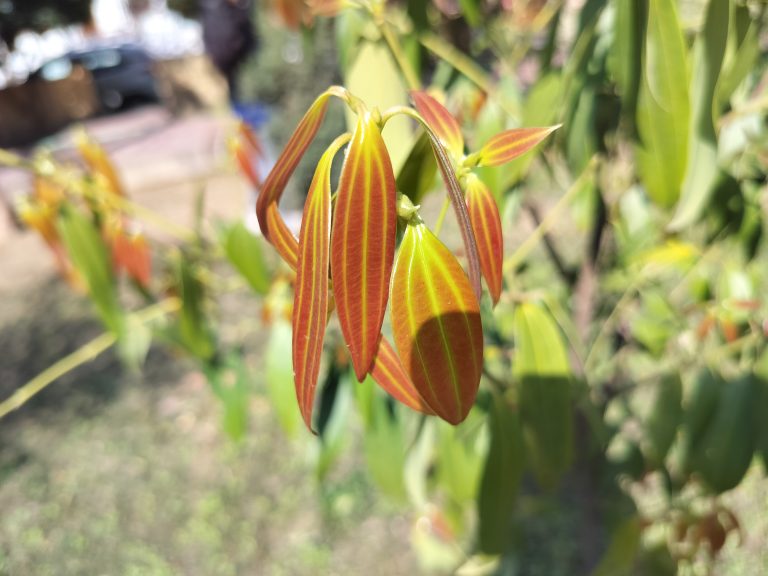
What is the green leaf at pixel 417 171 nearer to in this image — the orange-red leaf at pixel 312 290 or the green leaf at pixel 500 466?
the orange-red leaf at pixel 312 290

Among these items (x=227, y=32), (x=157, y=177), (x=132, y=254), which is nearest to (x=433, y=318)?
(x=132, y=254)

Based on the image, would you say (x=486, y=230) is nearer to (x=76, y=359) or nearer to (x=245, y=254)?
(x=245, y=254)

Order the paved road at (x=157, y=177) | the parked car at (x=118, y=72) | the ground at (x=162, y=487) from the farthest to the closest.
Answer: the parked car at (x=118, y=72) < the paved road at (x=157, y=177) < the ground at (x=162, y=487)

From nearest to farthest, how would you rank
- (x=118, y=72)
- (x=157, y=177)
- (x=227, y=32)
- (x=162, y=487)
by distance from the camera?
(x=162, y=487)
(x=157, y=177)
(x=227, y=32)
(x=118, y=72)

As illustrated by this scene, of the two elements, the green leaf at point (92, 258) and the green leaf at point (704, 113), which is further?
the green leaf at point (92, 258)

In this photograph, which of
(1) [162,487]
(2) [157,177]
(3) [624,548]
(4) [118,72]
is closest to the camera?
(3) [624,548]

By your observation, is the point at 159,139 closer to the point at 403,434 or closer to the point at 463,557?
the point at 463,557

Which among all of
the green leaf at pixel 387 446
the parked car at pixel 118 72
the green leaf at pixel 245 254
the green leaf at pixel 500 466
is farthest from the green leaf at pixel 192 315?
the parked car at pixel 118 72
